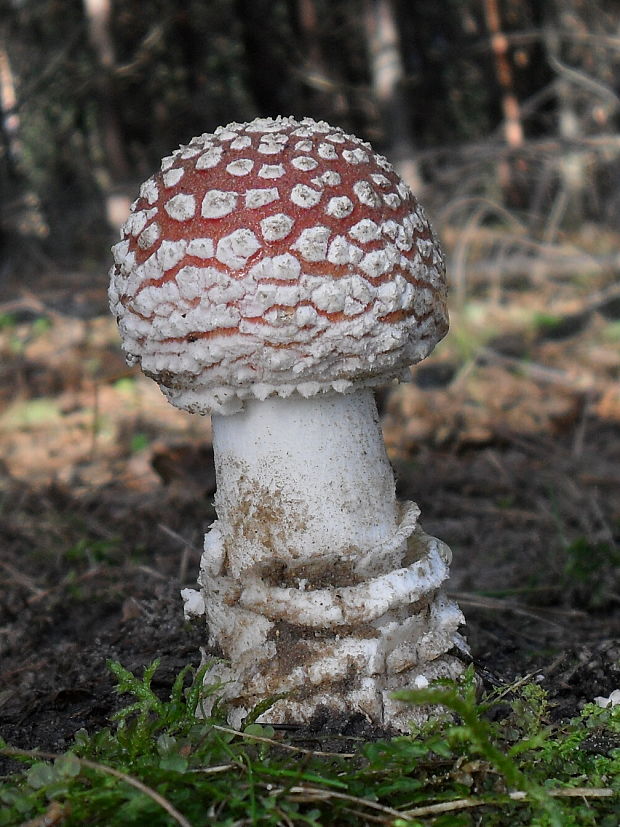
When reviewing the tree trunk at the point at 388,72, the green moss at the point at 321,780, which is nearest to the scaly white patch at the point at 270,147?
the green moss at the point at 321,780

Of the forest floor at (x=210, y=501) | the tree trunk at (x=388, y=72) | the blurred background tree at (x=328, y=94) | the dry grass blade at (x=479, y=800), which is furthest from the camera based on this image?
the tree trunk at (x=388, y=72)

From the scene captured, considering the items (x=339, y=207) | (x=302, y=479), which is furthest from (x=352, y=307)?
(x=302, y=479)

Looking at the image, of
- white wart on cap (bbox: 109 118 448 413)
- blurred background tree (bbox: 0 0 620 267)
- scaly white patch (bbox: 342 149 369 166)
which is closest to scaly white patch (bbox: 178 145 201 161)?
white wart on cap (bbox: 109 118 448 413)

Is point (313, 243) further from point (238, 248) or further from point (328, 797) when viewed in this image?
point (328, 797)

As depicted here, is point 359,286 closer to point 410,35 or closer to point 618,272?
point 618,272

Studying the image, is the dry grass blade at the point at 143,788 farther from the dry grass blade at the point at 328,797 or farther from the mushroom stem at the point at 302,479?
the mushroom stem at the point at 302,479

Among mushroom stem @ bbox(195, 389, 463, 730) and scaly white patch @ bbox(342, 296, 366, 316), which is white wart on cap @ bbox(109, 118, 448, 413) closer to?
scaly white patch @ bbox(342, 296, 366, 316)
